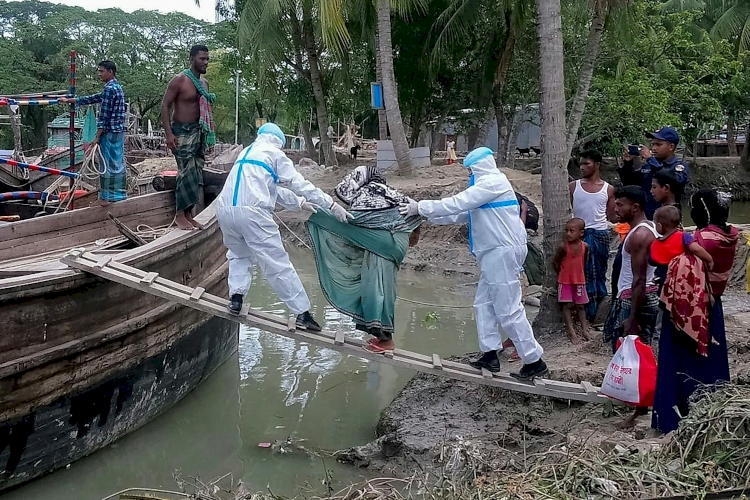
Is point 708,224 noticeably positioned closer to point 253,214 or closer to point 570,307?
point 570,307

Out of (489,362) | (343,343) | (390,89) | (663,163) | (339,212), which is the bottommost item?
(489,362)

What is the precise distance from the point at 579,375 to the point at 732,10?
23185 mm

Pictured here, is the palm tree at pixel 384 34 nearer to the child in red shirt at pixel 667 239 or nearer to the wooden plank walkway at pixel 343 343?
the wooden plank walkway at pixel 343 343

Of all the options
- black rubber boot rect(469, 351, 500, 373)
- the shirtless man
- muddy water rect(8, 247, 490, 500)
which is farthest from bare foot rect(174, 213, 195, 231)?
black rubber boot rect(469, 351, 500, 373)

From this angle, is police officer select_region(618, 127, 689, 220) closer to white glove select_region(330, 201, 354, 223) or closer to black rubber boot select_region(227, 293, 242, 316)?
white glove select_region(330, 201, 354, 223)

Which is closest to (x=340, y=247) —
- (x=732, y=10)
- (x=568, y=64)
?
(x=568, y=64)

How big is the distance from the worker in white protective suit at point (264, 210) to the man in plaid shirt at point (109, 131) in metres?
2.30

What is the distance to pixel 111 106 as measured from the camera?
6.79 meters

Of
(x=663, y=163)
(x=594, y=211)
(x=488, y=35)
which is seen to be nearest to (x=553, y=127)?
(x=594, y=211)

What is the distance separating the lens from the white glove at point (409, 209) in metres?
5.16

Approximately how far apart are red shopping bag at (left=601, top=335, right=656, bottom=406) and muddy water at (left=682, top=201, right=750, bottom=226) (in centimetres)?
1547

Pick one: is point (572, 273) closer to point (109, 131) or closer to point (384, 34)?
point (109, 131)

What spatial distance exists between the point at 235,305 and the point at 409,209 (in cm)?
140

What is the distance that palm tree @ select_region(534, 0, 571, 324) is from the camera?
6.47m
